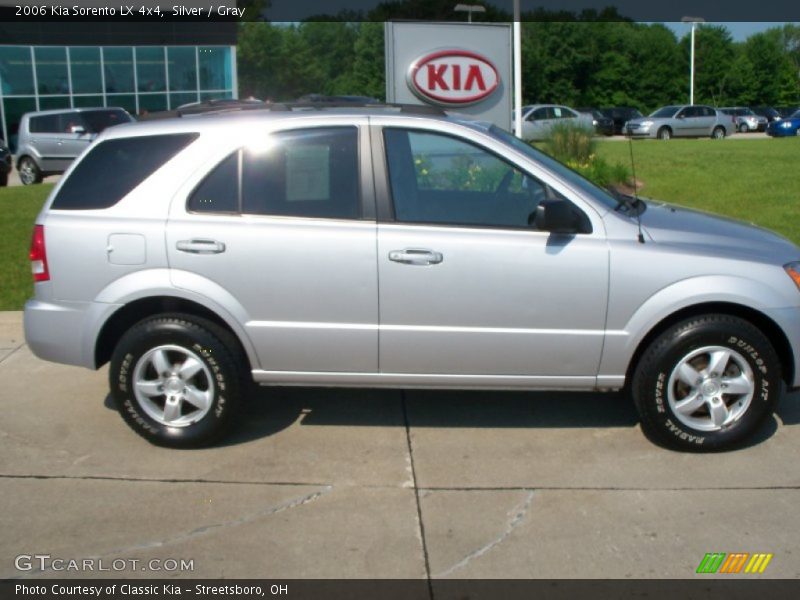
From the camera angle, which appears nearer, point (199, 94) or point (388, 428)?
point (388, 428)

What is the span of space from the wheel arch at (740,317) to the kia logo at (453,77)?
7.63m

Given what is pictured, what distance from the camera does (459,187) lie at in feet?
17.6

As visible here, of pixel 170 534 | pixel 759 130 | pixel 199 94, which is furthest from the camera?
pixel 759 130

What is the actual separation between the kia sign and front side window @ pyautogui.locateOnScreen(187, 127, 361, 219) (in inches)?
269

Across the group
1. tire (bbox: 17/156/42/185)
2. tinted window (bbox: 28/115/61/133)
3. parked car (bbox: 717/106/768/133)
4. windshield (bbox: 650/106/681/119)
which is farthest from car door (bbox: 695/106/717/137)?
tire (bbox: 17/156/42/185)

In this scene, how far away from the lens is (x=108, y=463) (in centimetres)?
513

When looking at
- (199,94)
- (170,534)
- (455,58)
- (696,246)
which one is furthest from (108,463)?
(199,94)

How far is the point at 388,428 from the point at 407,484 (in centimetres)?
80

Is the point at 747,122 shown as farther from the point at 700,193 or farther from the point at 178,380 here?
the point at 178,380

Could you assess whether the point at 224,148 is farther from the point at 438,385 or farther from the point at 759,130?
the point at 759,130

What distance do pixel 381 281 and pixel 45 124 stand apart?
18554 mm

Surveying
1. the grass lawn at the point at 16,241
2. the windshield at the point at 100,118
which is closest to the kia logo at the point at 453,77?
the grass lawn at the point at 16,241

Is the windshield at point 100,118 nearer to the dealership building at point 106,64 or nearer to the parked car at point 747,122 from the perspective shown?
the dealership building at point 106,64

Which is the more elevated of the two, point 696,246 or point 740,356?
point 696,246
